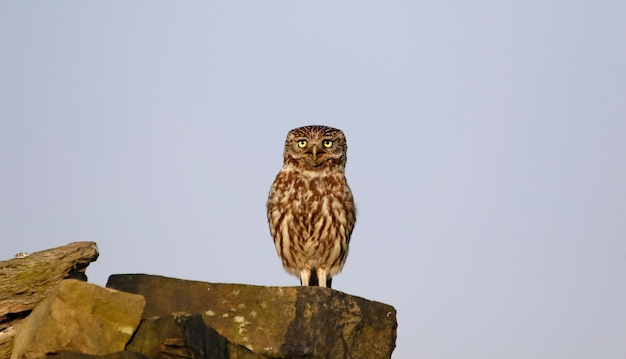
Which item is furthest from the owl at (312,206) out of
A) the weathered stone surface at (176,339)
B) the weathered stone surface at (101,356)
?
the weathered stone surface at (101,356)

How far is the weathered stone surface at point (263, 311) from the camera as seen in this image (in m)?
10.1

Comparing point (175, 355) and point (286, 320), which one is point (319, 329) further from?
point (175, 355)

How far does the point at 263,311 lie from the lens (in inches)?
407

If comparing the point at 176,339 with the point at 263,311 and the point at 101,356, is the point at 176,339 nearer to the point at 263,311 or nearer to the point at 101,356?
the point at 101,356

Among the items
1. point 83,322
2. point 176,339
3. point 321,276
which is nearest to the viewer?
point 176,339

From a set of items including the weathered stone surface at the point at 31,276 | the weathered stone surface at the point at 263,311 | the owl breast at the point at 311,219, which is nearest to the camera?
the weathered stone surface at the point at 31,276

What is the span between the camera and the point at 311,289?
10.6 meters

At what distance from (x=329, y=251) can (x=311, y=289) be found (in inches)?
100

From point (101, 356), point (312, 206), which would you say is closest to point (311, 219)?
point (312, 206)

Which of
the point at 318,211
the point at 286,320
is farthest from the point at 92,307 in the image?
the point at 318,211

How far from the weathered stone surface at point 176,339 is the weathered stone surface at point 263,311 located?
1078 millimetres

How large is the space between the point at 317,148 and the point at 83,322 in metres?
5.18

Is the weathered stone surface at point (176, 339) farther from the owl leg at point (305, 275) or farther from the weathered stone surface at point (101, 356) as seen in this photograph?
the owl leg at point (305, 275)

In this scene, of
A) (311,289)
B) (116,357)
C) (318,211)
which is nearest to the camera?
(116,357)
